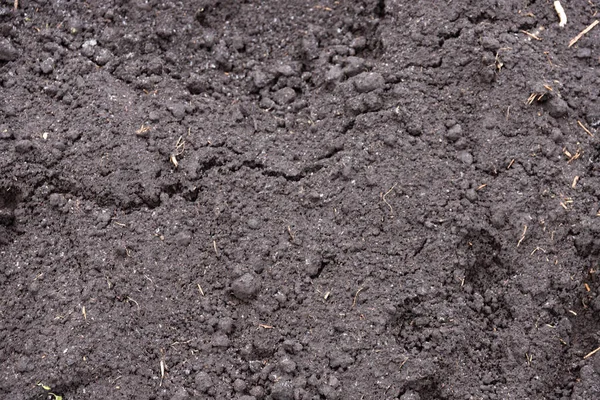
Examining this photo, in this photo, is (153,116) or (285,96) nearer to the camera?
(153,116)

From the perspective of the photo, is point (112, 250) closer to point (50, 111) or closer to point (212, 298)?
point (212, 298)

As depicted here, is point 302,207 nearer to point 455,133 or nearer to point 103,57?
point 455,133

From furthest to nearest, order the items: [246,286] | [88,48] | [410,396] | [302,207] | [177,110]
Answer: [88,48] → [177,110] → [302,207] → [246,286] → [410,396]

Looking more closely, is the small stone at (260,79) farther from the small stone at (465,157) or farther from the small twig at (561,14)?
the small twig at (561,14)

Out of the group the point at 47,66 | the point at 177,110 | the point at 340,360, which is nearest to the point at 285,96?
the point at 177,110

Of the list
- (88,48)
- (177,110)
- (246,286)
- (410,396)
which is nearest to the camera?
(410,396)

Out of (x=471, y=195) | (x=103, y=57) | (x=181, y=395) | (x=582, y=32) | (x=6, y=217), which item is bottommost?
(x=181, y=395)

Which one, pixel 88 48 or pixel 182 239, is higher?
pixel 88 48
